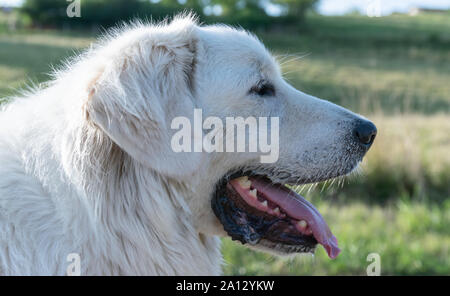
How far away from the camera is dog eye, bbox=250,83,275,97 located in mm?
2654

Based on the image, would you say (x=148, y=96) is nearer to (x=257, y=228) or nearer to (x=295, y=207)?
(x=257, y=228)

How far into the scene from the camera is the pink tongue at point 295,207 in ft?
9.07

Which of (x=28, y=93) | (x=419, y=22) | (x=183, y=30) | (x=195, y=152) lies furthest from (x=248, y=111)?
(x=419, y=22)

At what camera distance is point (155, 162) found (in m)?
2.24

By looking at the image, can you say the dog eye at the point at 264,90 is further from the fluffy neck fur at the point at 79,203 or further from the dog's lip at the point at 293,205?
the fluffy neck fur at the point at 79,203

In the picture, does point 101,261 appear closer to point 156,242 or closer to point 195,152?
point 156,242

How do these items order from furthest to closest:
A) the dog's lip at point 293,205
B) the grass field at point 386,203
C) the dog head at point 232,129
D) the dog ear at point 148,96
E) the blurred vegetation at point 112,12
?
the blurred vegetation at point 112,12
the grass field at point 386,203
the dog's lip at point 293,205
the dog head at point 232,129
the dog ear at point 148,96

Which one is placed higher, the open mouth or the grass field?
the open mouth

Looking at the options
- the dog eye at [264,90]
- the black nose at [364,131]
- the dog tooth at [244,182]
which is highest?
the dog eye at [264,90]

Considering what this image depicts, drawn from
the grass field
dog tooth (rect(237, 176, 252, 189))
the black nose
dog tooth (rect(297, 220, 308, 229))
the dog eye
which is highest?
the dog eye

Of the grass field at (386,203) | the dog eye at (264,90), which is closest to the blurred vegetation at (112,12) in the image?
the grass field at (386,203)

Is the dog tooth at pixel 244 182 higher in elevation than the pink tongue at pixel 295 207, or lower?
higher

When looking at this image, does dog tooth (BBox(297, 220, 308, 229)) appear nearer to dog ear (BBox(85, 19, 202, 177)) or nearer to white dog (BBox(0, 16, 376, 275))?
white dog (BBox(0, 16, 376, 275))

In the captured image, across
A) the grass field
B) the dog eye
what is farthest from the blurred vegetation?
the dog eye
